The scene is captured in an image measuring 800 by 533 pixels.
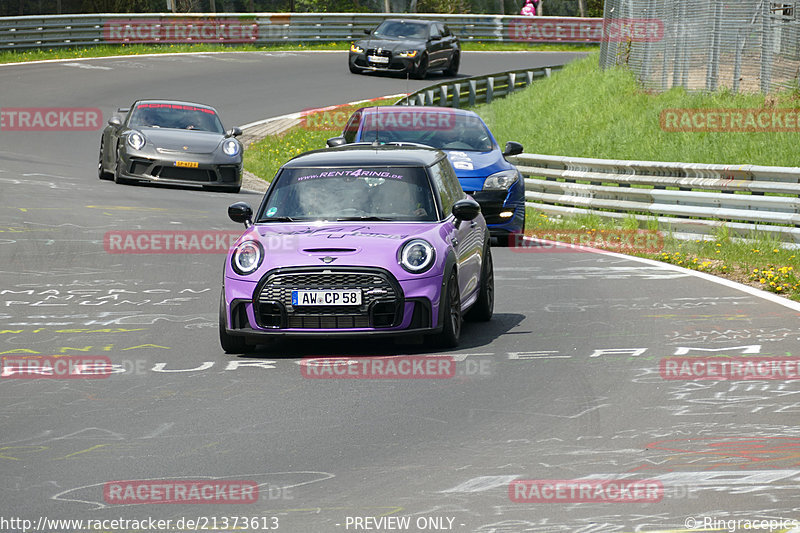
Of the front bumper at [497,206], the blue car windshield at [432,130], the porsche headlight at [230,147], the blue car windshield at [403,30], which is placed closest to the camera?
the front bumper at [497,206]

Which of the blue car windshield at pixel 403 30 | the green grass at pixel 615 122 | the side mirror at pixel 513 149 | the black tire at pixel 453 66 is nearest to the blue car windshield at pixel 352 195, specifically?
the side mirror at pixel 513 149

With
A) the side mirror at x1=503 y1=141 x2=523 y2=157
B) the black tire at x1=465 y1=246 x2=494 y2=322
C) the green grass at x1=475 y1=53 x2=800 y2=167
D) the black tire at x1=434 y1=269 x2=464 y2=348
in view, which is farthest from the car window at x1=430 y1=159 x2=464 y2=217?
the green grass at x1=475 y1=53 x2=800 y2=167

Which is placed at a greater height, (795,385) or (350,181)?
(350,181)

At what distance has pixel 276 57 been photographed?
45.9 metres

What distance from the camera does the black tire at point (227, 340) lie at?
9.86 meters

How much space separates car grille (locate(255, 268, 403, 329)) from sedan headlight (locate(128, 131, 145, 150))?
514 inches

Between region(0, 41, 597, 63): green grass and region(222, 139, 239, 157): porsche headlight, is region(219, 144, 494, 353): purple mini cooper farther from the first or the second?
region(0, 41, 597, 63): green grass

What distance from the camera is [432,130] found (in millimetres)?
18438

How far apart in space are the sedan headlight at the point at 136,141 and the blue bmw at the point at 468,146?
4159mm

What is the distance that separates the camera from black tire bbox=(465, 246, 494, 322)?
11.3 meters

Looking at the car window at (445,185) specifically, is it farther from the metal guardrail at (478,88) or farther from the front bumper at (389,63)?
the front bumper at (389,63)

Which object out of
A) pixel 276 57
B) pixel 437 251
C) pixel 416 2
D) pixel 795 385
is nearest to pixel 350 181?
pixel 437 251

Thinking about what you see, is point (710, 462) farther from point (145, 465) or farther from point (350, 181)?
point (350, 181)

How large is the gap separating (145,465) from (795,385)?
422cm
